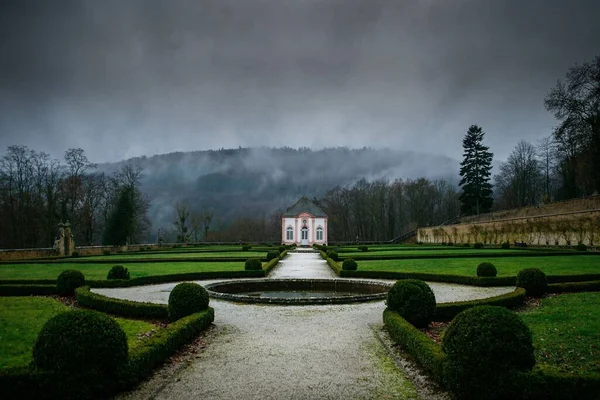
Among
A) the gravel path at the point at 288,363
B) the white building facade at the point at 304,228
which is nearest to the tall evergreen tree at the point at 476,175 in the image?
the white building facade at the point at 304,228

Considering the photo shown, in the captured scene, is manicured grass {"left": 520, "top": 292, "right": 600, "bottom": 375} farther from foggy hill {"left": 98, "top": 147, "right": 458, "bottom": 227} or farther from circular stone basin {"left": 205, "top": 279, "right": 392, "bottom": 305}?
foggy hill {"left": 98, "top": 147, "right": 458, "bottom": 227}

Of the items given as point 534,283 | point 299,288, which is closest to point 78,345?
point 299,288

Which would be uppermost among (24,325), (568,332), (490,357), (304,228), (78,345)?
(304,228)

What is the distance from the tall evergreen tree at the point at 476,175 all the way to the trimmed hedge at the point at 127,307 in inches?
2057

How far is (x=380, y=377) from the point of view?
6.06 meters

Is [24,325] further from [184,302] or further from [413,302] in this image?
[413,302]

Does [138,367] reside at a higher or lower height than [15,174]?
lower

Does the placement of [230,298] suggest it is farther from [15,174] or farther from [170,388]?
[15,174]

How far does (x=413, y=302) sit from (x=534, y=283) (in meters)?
5.63

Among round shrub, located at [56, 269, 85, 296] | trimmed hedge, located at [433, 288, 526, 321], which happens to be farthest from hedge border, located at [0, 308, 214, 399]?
round shrub, located at [56, 269, 85, 296]

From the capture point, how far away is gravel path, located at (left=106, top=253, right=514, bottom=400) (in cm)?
553

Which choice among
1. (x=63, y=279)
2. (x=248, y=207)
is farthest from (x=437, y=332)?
(x=248, y=207)

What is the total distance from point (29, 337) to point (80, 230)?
4531 centimetres

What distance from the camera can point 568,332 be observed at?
7.64 m
